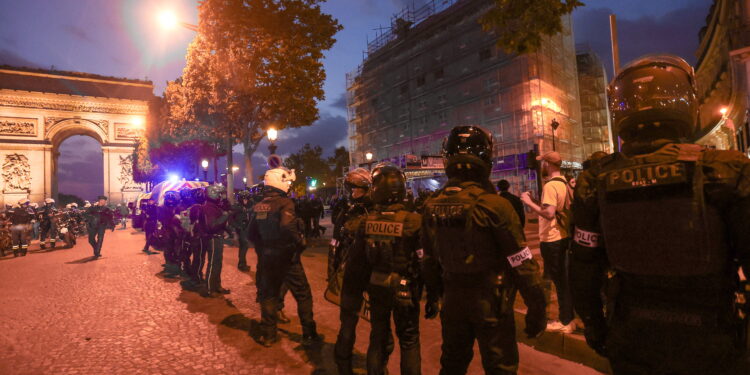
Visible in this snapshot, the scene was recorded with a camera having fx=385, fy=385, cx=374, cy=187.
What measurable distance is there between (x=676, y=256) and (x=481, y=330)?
43.5 inches

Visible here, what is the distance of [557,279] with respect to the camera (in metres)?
4.22

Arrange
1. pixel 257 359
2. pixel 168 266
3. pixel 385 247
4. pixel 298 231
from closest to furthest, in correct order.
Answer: pixel 385 247
pixel 257 359
pixel 298 231
pixel 168 266

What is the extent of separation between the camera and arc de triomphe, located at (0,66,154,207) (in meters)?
36.8

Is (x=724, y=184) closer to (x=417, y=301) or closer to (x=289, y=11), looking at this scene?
(x=417, y=301)

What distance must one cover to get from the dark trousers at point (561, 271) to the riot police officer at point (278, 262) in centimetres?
272

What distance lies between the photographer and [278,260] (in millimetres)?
4438

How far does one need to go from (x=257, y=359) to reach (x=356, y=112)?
42880 mm

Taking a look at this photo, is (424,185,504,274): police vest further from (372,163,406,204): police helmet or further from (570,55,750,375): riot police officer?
(372,163,406,204): police helmet

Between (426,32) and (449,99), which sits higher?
(426,32)

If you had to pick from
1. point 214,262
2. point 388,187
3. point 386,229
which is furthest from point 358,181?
point 214,262

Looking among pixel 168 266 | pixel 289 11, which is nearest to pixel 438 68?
pixel 289 11

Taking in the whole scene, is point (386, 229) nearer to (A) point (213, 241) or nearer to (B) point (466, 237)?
(B) point (466, 237)

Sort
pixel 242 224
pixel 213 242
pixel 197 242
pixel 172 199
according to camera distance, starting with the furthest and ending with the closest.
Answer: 1. pixel 242 224
2. pixel 172 199
3. pixel 197 242
4. pixel 213 242

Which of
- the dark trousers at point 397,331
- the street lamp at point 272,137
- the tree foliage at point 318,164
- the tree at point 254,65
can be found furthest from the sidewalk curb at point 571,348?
the tree foliage at point 318,164
